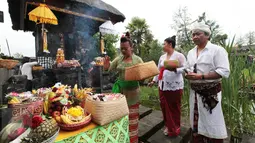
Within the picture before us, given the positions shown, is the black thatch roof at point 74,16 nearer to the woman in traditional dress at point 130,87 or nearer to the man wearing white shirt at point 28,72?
the man wearing white shirt at point 28,72

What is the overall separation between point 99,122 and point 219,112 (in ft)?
4.78

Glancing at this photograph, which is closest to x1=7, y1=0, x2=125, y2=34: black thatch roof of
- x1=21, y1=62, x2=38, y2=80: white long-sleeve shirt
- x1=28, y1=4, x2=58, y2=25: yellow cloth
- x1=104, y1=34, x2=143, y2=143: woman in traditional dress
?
x1=28, y1=4, x2=58, y2=25: yellow cloth

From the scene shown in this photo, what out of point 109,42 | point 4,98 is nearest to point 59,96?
point 4,98

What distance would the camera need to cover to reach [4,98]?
4.48 feet

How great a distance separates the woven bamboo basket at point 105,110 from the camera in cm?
137

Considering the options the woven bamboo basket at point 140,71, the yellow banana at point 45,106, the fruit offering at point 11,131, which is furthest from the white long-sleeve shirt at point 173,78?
the fruit offering at point 11,131

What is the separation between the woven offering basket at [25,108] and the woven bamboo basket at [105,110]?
1.34 feet

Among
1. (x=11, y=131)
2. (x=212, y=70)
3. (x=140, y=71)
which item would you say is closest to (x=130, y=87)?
(x=140, y=71)

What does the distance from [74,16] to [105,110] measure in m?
6.60

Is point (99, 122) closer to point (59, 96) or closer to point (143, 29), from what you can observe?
point (59, 96)

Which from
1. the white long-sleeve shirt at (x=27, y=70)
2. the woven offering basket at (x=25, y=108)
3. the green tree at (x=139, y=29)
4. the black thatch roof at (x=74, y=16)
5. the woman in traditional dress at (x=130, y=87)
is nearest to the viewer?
the woven offering basket at (x=25, y=108)

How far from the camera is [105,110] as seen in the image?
1.38 m

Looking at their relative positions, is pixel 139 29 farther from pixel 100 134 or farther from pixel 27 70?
pixel 100 134

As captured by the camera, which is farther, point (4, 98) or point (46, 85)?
point (46, 85)
